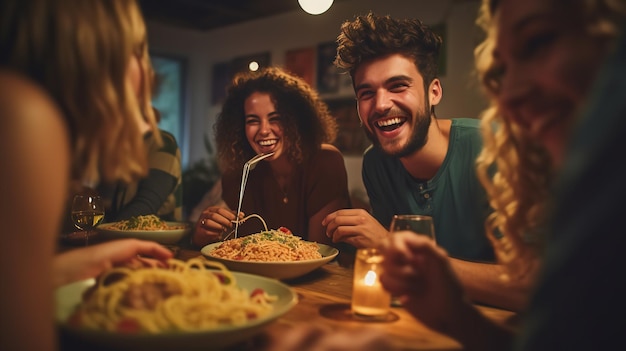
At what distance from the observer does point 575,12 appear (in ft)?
2.48

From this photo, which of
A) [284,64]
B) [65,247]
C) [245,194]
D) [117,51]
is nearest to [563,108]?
[117,51]

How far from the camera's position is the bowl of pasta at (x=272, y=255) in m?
1.44

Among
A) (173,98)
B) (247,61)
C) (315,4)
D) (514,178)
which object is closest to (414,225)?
(514,178)

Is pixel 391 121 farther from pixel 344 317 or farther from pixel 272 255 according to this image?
pixel 344 317

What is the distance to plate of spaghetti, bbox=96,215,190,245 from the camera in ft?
6.33

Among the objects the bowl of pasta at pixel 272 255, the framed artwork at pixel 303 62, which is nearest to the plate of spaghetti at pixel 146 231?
the bowl of pasta at pixel 272 255

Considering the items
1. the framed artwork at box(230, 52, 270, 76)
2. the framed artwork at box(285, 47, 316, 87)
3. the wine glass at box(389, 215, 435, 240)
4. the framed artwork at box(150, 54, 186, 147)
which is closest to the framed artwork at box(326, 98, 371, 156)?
the framed artwork at box(285, 47, 316, 87)

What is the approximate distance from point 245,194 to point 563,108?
224cm

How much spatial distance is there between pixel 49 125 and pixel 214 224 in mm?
1413

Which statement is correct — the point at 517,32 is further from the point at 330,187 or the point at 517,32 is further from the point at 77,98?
the point at 330,187

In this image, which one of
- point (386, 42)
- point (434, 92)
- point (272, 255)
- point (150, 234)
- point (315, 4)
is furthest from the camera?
point (315, 4)

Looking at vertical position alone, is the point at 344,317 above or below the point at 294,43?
below

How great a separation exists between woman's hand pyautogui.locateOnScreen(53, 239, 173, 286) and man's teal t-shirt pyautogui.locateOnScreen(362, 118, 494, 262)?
124 cm

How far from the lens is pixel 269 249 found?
1599mm
